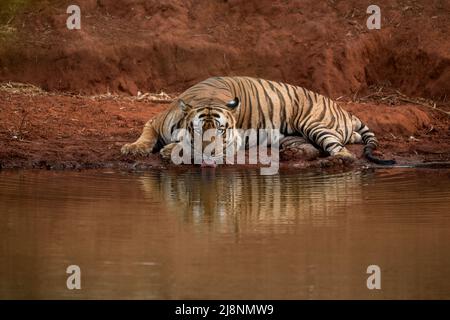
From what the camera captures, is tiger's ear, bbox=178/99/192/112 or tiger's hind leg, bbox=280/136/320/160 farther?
tiger's hind leg, bbox=280/136/320/160

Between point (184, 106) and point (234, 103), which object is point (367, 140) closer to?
point (234, 103)

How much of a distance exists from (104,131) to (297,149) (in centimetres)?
235

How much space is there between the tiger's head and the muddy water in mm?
619

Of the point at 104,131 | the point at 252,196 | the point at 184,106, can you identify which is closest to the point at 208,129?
the point at 184,106

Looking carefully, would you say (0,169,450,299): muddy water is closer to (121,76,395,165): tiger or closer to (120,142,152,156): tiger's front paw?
(120,142,152,156): tiger's front paw

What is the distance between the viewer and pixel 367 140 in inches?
537

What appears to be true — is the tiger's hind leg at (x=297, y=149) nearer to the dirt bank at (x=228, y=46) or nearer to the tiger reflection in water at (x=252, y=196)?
the tiger reflection in water at (x=252, y=196)

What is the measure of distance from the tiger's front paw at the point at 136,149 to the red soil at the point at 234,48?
2.45 metres

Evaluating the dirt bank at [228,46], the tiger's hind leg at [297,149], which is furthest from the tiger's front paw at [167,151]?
the dirt bank at [228,46]

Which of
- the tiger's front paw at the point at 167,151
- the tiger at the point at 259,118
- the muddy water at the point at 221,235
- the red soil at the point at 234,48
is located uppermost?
the red soil at the point at 234,48

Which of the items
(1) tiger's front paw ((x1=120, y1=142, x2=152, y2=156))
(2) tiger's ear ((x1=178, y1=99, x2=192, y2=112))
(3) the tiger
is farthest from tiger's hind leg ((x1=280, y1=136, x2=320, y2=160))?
(1) tiger's front paw ((x1=120, y1=142, x2=152, y2=156))

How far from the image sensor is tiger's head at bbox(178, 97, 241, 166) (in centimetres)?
1217

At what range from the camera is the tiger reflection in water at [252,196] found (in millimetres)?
9062

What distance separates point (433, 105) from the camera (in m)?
15.7
